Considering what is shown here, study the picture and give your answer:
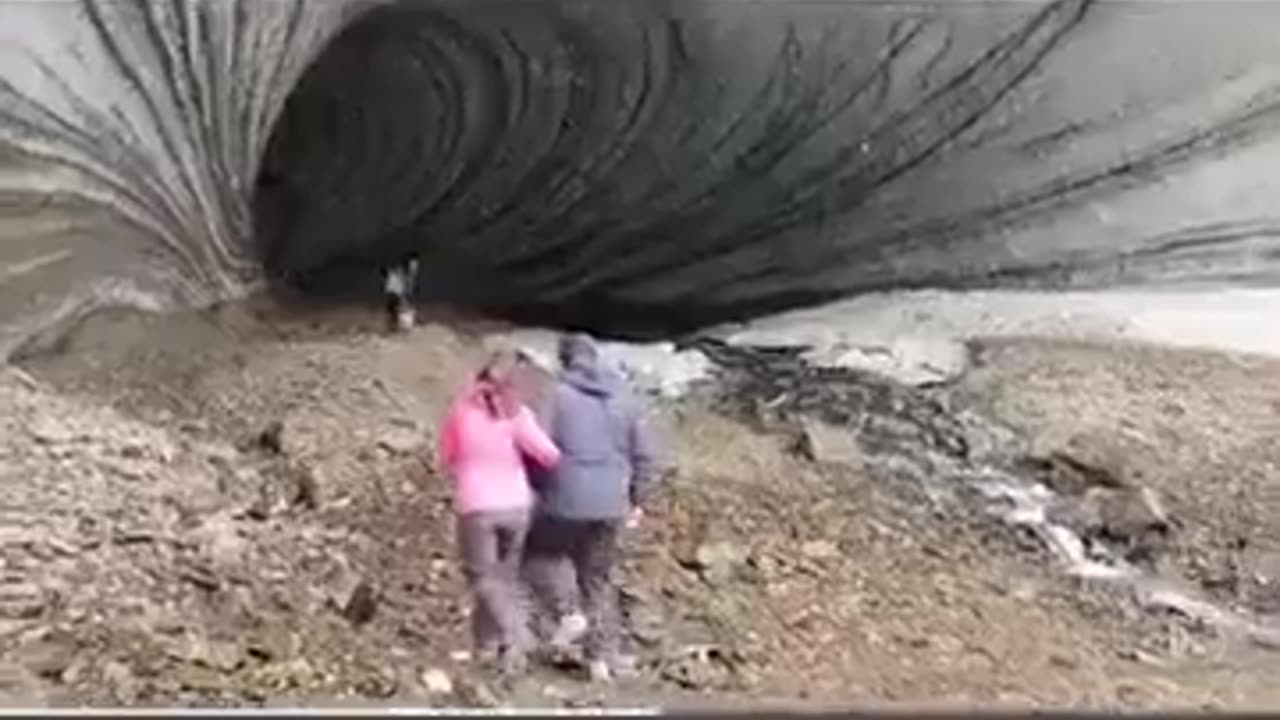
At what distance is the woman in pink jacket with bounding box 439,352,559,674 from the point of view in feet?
6.46

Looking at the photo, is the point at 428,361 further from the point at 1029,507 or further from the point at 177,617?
the point at 1029,507

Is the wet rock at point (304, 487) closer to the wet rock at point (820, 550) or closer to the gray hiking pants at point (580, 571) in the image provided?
the gray hiking pants at point (580, 571)

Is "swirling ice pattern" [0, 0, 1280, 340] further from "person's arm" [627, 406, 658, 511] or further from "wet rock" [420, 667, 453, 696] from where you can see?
"wet rock" [420, 667, 453, 696]

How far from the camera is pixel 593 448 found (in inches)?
77.8

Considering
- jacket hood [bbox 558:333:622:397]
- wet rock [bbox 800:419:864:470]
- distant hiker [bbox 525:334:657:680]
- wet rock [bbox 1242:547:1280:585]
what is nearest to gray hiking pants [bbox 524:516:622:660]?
distant hiker [bbox 525:334:657:680]

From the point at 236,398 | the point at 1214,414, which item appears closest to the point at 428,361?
the point at 236,398

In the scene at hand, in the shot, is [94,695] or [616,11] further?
[616,11]

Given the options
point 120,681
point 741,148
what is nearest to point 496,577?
point 120,681

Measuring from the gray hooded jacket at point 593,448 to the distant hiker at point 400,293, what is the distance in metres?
0.18

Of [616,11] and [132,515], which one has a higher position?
[616,11]

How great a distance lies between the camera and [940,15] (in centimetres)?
220

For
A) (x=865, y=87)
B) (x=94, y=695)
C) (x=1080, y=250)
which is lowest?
(x=94, y=695)

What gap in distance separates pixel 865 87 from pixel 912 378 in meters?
0.24

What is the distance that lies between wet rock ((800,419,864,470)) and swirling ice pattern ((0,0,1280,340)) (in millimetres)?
120
